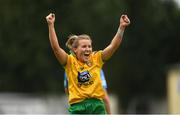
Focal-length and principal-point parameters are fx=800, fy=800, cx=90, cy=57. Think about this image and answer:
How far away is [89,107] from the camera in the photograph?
10625 mm

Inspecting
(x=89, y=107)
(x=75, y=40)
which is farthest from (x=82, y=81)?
(x=75, y=40)

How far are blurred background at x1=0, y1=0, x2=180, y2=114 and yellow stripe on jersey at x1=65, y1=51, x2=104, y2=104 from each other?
2096cm

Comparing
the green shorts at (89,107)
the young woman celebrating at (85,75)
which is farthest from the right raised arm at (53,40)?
the green shorts at (89,107)

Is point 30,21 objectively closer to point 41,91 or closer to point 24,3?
point 24,3

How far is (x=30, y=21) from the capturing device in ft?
125

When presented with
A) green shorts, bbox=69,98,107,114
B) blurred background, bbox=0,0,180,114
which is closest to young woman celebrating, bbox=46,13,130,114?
green shorts, bbox=69,98,107,114

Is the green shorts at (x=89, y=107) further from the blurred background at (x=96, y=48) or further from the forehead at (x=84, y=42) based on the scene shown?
the blurred background at (x=96, y=48)

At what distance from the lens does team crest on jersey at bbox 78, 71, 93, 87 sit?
10.5 metres

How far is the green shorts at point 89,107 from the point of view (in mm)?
10594

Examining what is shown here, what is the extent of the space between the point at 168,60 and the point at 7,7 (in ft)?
67.6

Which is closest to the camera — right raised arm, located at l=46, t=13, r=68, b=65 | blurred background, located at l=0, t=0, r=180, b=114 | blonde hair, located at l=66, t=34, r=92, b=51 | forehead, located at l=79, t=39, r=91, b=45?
right raised arm, located at l=46, t=13, r=68, b=65

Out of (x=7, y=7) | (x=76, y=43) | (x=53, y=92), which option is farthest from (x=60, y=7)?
(x=76, y=43)

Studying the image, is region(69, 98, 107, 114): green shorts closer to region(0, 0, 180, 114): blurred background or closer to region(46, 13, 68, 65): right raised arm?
region(46, 13, 68, 65): right raised arm

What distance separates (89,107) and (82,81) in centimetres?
38
